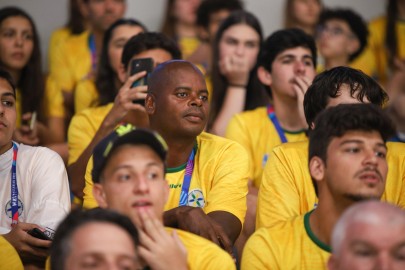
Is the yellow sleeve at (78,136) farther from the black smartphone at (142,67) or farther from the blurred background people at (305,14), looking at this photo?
the blurred background people at (305,14)

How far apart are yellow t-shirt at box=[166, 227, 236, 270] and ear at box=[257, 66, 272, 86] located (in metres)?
2.23

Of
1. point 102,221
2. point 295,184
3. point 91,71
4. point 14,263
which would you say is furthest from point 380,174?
point 91,71

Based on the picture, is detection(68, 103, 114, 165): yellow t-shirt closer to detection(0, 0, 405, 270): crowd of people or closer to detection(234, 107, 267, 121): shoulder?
detection(0, 0, 405, 270): crowd of people

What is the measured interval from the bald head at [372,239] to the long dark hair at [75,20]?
3959 millimetres

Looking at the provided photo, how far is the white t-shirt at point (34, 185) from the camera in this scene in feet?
12.8

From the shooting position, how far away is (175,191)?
4.14 metres

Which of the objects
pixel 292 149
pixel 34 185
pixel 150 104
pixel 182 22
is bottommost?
pixel 34 185

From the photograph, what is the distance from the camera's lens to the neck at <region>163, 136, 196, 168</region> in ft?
13.7

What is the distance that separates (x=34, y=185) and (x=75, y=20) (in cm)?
275

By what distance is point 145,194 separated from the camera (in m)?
3.15

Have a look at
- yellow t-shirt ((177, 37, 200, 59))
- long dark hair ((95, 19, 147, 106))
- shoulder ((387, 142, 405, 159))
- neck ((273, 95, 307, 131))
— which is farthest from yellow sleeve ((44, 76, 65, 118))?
shoulder ((387, 142, 405, 159))

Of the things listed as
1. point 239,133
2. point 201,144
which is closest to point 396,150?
point 201,144

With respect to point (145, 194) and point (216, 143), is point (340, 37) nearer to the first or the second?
point (216, 143)

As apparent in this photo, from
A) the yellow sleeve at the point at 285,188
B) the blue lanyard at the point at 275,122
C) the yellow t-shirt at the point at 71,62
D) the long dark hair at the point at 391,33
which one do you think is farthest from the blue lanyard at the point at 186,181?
the long dark hair at the point at 391,33
